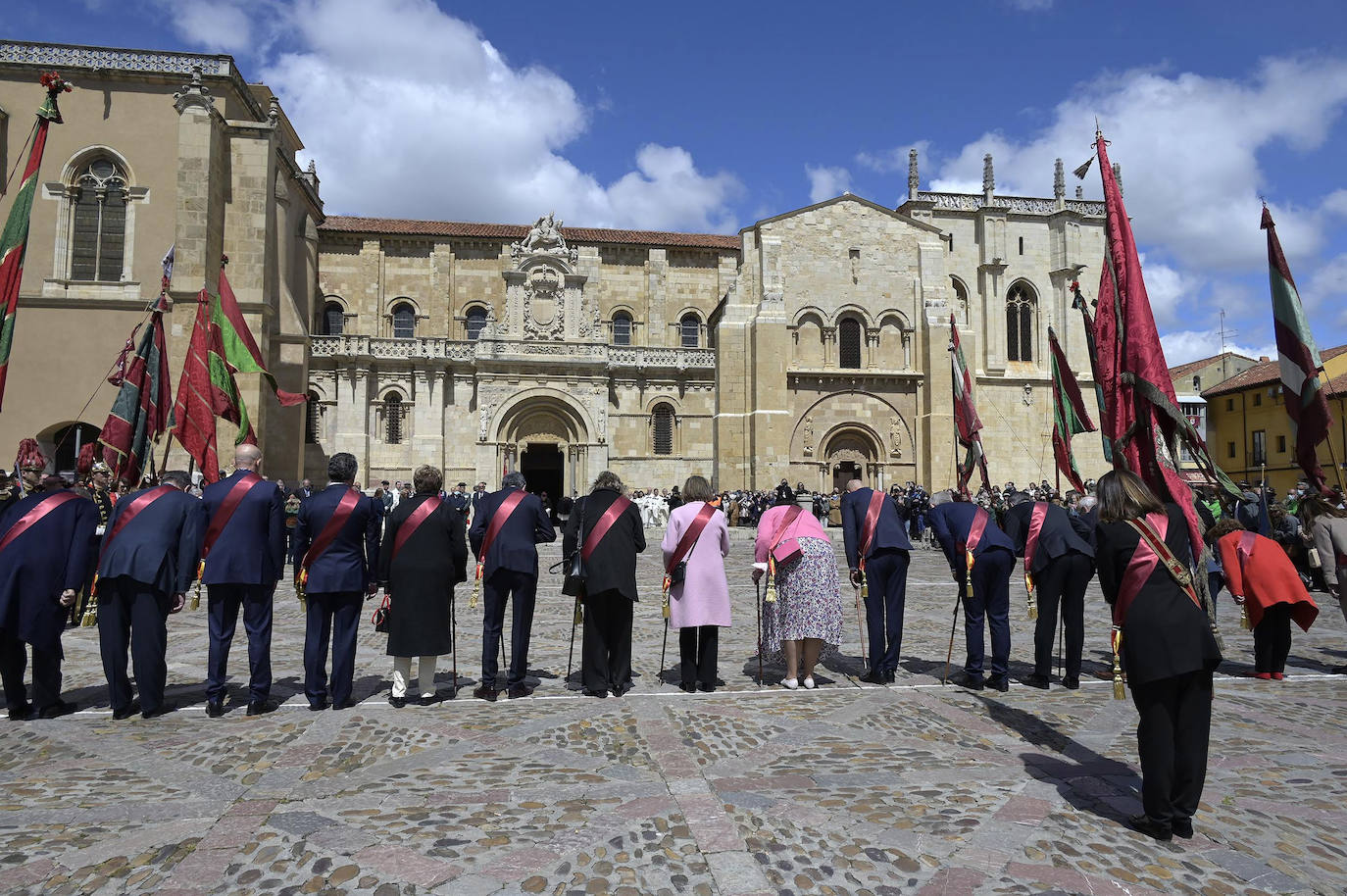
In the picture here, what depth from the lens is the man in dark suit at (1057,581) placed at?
7.09 m

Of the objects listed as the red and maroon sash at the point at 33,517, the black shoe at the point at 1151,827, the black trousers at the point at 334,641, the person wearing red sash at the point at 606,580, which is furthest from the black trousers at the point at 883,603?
the red and maroon sash at the point at 33,517

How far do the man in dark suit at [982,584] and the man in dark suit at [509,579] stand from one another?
3597 millimetres

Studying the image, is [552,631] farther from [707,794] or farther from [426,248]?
[426,248]

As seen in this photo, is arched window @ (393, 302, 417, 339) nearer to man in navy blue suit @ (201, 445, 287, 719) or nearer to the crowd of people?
the crowd of people

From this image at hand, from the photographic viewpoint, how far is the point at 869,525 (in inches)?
281

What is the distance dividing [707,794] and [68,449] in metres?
25.0

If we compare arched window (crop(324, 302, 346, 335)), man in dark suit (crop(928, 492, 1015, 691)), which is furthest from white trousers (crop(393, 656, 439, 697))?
arched window (crop(324, 302, 346, 335))

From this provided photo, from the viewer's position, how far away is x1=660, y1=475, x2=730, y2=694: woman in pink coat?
683cm

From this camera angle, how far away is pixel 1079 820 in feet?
13.4

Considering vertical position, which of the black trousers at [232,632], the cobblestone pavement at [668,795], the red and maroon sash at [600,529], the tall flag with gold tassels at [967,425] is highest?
the tall flag with gold tassels at [967,425]

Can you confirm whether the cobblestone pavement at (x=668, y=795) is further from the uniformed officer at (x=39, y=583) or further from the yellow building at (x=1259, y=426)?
the yellow building at (x=1259, y=426)

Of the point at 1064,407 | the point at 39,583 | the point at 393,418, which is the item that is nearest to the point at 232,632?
the point at 39,583

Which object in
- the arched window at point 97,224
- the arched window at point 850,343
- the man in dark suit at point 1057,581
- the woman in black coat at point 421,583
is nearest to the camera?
the woman in black coat at point 421,583

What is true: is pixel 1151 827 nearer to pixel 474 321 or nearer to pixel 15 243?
pixel 15 243
